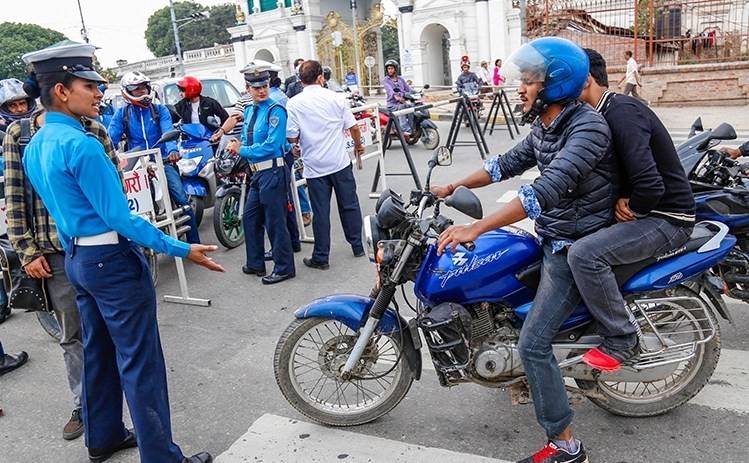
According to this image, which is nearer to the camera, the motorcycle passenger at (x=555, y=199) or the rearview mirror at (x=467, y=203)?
the motorcycle passenger at (x=555, y=199)

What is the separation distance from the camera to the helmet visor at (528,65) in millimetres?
2807

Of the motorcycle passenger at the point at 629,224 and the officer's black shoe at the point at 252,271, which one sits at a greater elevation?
the motorcycle passenger at the point at 629,224

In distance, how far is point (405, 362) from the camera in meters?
3.45

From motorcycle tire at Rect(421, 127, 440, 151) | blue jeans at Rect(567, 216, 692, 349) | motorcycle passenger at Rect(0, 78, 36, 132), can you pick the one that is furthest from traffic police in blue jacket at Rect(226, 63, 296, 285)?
motorcycle tire at Rect(421, 127, 440, 151)

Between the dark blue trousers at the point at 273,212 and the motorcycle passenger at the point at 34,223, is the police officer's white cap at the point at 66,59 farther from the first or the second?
the dark blue trousers at the point at 273,212

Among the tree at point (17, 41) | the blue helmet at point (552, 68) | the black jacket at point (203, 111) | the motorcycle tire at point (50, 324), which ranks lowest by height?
the motorcycle tire at point (50, 324)

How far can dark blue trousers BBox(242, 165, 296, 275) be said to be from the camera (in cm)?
605

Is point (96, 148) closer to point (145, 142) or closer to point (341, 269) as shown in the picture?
point (341, 269)

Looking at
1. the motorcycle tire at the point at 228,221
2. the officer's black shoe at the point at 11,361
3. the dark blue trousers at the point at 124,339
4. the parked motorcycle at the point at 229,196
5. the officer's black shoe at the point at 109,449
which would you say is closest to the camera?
the dark blue trousers at the point at 124,339

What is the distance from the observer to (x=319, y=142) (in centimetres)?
637

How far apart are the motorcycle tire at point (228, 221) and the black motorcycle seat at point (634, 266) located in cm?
468

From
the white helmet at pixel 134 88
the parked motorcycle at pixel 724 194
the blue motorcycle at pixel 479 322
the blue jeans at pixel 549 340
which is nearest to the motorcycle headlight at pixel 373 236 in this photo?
the blue motorcycle at pixel 479 322

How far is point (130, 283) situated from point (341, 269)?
11.5 feet

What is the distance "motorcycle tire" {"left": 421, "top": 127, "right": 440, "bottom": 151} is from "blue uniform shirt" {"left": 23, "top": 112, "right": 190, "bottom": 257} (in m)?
11.1
